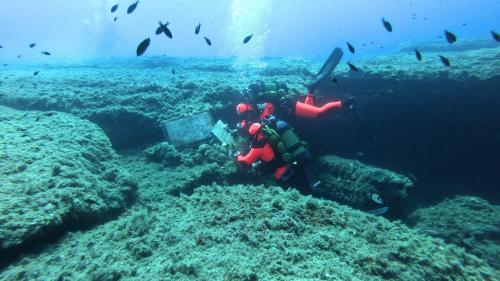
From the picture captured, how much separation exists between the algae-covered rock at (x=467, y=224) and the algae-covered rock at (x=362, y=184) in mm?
615

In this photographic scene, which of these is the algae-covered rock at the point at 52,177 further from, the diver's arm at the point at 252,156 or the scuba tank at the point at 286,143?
the scuba tank at the point at 286,143

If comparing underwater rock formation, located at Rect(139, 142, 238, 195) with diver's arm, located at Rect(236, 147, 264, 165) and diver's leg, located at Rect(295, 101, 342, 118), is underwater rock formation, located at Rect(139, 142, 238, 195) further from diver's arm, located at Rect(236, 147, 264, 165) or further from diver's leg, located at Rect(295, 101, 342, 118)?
diver's leg, located at Rect(295, 101, 342, 118)

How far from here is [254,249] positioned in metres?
2.99

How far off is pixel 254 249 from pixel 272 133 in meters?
3.52

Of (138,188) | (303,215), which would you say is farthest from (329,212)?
(138,188)

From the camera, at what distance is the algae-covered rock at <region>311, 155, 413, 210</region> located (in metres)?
6.56

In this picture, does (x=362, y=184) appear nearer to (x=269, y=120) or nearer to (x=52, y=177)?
(x=269, y=120)

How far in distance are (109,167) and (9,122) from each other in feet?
7.65

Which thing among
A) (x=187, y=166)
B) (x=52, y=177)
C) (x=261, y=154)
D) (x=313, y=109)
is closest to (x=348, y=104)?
Result: (x=313, y=109)

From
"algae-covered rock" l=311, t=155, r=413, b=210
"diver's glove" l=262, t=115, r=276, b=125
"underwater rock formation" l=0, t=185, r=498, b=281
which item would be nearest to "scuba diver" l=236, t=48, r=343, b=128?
"diver's glove" l=262, t=115, r=276, b=125

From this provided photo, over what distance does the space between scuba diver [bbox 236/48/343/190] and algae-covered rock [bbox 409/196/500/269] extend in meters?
2.74

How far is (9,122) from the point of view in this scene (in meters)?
5.95

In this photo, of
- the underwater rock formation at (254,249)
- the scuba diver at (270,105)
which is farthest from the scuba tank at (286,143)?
the underwater rock formation at (254,249)

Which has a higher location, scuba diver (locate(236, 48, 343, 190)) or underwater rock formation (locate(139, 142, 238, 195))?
scuba diver (locate(236, 48, 343, 190))
